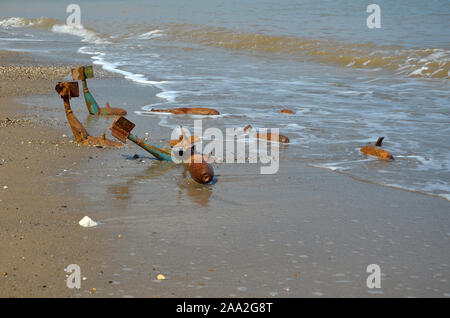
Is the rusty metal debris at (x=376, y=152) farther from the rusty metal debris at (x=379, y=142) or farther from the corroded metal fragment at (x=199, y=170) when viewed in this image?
the corroded metal fragment at (x=199, y=170)

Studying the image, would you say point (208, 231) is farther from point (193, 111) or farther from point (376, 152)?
point (193, 111)

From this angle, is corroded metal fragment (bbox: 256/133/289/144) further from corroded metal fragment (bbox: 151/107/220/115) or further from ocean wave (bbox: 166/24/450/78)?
ocean wave (bbox: 166/24/450/78)

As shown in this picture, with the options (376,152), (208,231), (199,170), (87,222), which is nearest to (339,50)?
(376,152)

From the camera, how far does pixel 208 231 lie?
12.2 feet

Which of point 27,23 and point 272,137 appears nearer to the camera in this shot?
point 272,137

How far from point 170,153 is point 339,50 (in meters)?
13.1

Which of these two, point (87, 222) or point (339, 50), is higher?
point (339, 50)

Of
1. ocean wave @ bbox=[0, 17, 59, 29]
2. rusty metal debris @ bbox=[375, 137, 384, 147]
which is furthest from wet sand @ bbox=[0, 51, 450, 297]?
ocean wave @ bbox=[0, 17, 59, 29]

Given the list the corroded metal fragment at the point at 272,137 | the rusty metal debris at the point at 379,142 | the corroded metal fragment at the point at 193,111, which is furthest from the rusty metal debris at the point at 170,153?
the corroded metal fragment at the point at 193,111

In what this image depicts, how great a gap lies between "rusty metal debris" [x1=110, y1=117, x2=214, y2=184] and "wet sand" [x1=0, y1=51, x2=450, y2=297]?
10 centimetres

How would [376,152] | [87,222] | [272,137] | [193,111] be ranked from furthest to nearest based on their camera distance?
[193,111] < [272,137] < [376,152] < [87,222]
